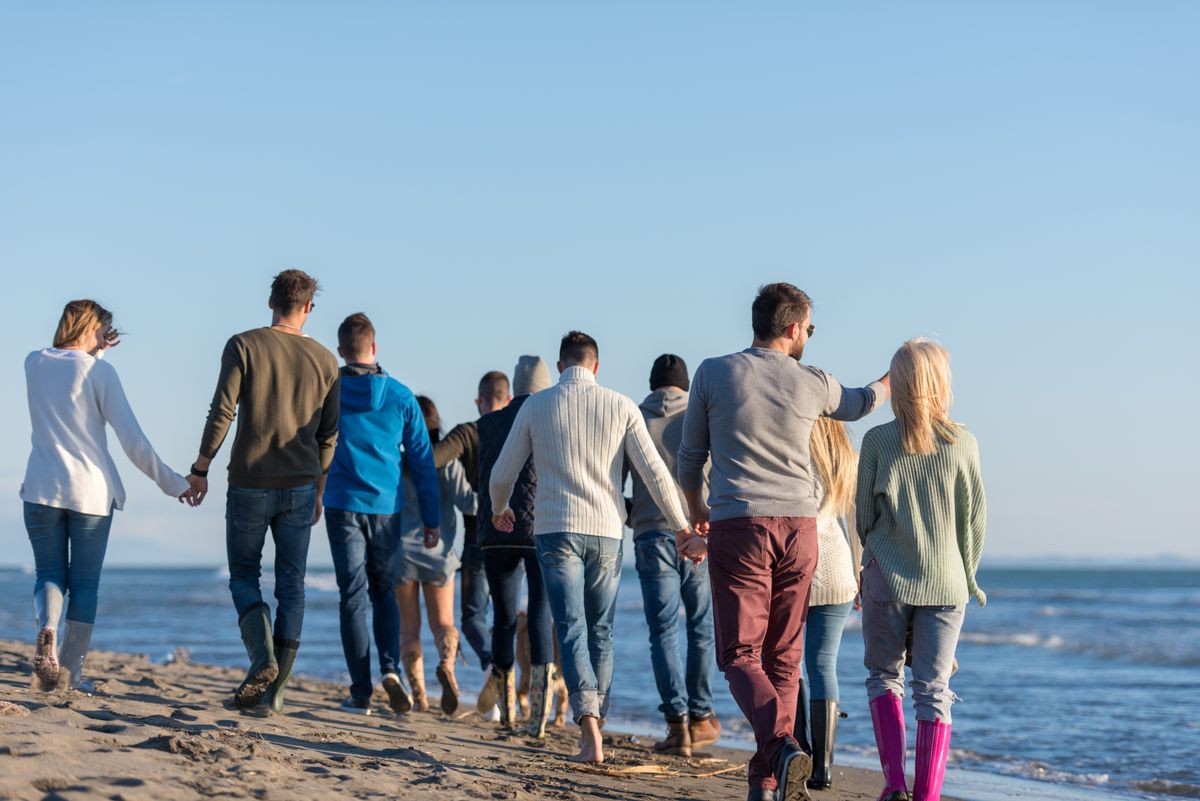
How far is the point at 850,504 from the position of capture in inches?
217

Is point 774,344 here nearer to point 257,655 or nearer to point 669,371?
point 669,371

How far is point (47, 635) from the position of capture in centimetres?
576

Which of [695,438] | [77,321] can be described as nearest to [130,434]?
[77,321]

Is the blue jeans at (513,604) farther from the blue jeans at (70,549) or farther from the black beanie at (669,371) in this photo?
the blue jeans at (70,549)

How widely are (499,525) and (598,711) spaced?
3.13 feet

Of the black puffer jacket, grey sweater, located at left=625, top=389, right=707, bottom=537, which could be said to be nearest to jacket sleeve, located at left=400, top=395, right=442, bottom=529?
the black puffer jacket

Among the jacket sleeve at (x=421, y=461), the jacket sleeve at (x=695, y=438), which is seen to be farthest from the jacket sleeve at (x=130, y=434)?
the jacket sleeve at (x=695, y=438)

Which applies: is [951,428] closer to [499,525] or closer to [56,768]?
[499,525]

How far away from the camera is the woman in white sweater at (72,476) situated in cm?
575

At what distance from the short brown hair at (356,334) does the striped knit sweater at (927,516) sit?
3.15 m

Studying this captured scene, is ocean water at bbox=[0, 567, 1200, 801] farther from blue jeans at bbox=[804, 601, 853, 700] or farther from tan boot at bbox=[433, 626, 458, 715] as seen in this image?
tan boot at bbox=[433, 626, 458, 715]

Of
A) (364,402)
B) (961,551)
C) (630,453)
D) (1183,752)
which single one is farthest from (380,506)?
(1183,752)

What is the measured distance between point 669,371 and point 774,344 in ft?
5.63

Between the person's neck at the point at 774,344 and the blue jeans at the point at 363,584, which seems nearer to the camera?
the person's neck at the point at 774,344
